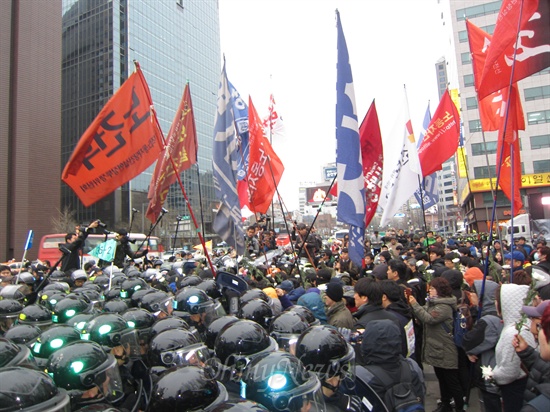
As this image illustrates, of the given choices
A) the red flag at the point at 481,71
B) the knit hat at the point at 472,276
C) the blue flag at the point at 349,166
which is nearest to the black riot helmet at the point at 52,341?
the blue flag at the point at 349,166

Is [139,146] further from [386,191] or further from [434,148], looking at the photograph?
[434,148]

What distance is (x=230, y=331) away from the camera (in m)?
3.32

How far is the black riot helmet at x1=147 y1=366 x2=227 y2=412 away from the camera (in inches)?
93.4

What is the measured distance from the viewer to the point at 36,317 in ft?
16.7

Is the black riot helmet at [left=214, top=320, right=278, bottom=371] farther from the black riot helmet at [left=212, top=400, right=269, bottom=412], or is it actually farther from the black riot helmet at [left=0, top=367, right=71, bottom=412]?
the black riot helmet at [left=0, top=367, right=71, bottom=412]

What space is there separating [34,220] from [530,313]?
47.1m

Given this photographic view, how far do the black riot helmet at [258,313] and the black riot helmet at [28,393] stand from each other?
2.18 metres

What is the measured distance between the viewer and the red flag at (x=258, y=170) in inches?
383

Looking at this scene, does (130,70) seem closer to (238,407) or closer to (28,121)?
(28,121)

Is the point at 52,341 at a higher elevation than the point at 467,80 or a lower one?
lower

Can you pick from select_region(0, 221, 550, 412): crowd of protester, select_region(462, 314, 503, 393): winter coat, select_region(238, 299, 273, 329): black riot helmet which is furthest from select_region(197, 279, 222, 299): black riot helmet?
select_region(462, 314, 503, 393): winter coat

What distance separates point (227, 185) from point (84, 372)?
5921mm

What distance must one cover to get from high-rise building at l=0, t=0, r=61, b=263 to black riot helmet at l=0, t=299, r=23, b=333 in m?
40.2

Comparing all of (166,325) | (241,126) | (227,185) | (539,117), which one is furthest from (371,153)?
(539,117)
